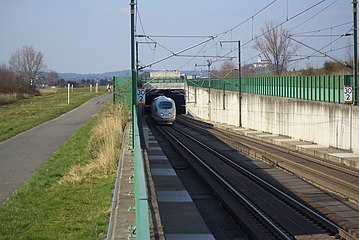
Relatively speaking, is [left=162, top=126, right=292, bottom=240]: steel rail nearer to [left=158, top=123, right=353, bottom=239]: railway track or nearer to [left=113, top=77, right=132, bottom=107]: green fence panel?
[left=158, top=123, right=353, bottom=239]: railway track

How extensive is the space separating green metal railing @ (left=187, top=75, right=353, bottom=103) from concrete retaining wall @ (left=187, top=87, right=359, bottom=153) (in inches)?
25.1

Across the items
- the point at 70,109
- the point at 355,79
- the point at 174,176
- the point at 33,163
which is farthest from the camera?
the point at 70,109

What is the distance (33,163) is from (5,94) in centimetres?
7278

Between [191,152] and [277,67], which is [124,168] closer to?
[191,152]

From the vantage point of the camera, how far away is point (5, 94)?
318 feet

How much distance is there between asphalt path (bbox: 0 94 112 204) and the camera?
2225 cm

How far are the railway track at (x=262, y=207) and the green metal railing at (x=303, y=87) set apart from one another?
38.6 ft

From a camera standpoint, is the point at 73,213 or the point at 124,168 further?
the point at 124,168

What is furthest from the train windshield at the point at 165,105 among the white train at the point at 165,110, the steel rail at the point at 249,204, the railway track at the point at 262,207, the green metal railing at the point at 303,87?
the railway track at the point at 262,207

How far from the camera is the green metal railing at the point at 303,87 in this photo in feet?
115

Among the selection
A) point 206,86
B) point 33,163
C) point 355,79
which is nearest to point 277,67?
point 206,86

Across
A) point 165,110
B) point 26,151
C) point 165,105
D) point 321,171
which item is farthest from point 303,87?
point 165,110

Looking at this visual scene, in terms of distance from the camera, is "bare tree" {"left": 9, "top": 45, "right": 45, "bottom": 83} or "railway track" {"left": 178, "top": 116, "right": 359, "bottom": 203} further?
"bare tree" {"left": 9, "top": 45, "right": 45, "bottom": 83}

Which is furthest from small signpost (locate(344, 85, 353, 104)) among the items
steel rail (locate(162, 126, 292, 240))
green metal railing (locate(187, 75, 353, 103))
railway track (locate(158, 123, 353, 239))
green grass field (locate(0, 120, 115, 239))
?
green grass field (locate(0, 120, 115, 239))
